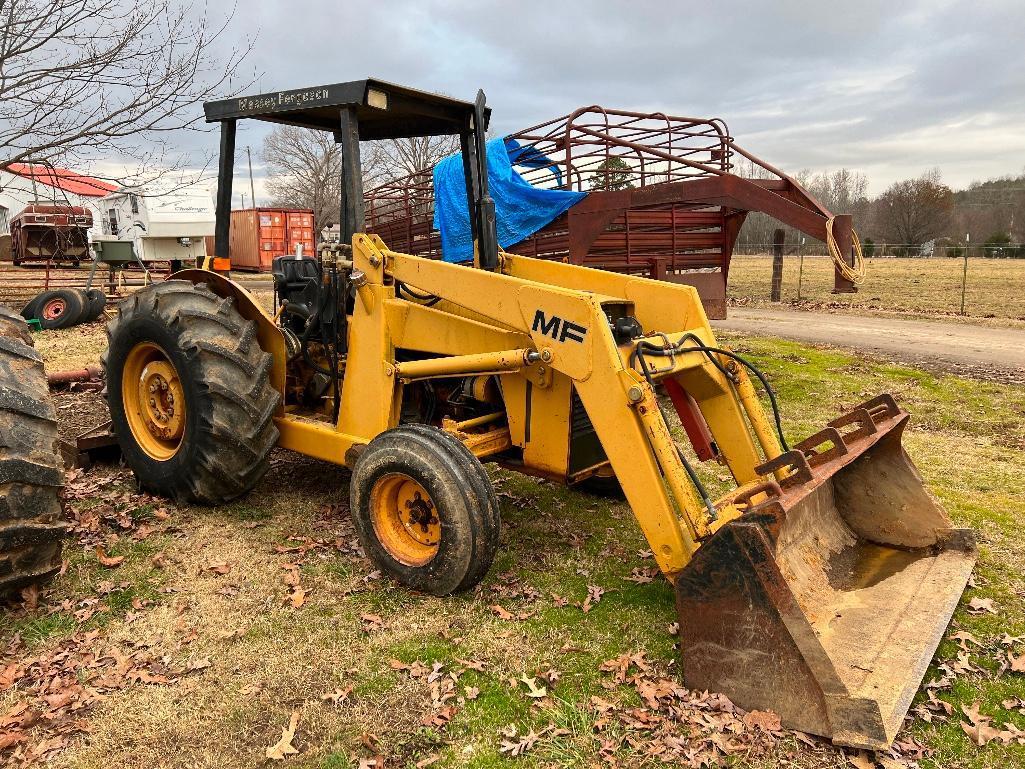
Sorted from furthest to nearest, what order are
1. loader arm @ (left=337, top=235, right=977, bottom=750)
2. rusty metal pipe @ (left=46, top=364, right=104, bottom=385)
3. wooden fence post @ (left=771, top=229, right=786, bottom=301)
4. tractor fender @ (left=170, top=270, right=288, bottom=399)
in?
wooden fence post @ (left=771, top=229, right=786, bottom=301)
rusty metal pipe @ (left=46, top=364, right=104, bottom=385)
tractor fender @ (left=170, top=270, right=288, bottom=399)
loader arm @ (left=337, top=235, right=977, bottom=750)

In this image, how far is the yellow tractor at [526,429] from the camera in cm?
310

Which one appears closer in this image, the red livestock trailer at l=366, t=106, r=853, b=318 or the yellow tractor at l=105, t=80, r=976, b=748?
the yellow tractor at l=105, t=80, r=976, b=748

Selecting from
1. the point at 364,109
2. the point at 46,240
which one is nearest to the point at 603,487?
the point at 364,109

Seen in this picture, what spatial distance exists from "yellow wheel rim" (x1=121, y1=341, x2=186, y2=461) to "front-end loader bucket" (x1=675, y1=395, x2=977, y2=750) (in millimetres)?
3559

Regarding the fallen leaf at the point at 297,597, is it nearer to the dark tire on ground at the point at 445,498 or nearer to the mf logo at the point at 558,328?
the dark tire on ground at the point at 445,498

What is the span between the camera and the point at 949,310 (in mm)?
18016

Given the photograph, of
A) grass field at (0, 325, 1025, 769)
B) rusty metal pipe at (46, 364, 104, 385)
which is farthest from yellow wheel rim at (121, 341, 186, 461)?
rusty metal pipe at (46, 364, 104, 385)

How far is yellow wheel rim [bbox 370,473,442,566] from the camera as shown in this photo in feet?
13.3

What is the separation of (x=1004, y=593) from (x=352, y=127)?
4.48m

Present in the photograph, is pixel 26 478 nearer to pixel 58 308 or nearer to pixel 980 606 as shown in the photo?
pixel 980 606

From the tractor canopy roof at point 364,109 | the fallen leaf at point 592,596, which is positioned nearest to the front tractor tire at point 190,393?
the tractor canopy roof at point 364,109

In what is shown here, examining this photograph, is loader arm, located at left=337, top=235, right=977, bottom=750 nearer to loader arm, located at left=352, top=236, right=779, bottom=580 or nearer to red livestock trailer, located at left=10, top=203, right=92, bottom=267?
loader arm, located at left=352, top=236, right=779, bottom=580

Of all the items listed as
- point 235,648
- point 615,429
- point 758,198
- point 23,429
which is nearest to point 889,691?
point 615,429

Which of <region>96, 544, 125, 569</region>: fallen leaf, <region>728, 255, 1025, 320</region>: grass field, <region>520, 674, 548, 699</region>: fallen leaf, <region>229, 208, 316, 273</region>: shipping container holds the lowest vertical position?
<region>520, 674, 548, 699</region>: fallen leaf
